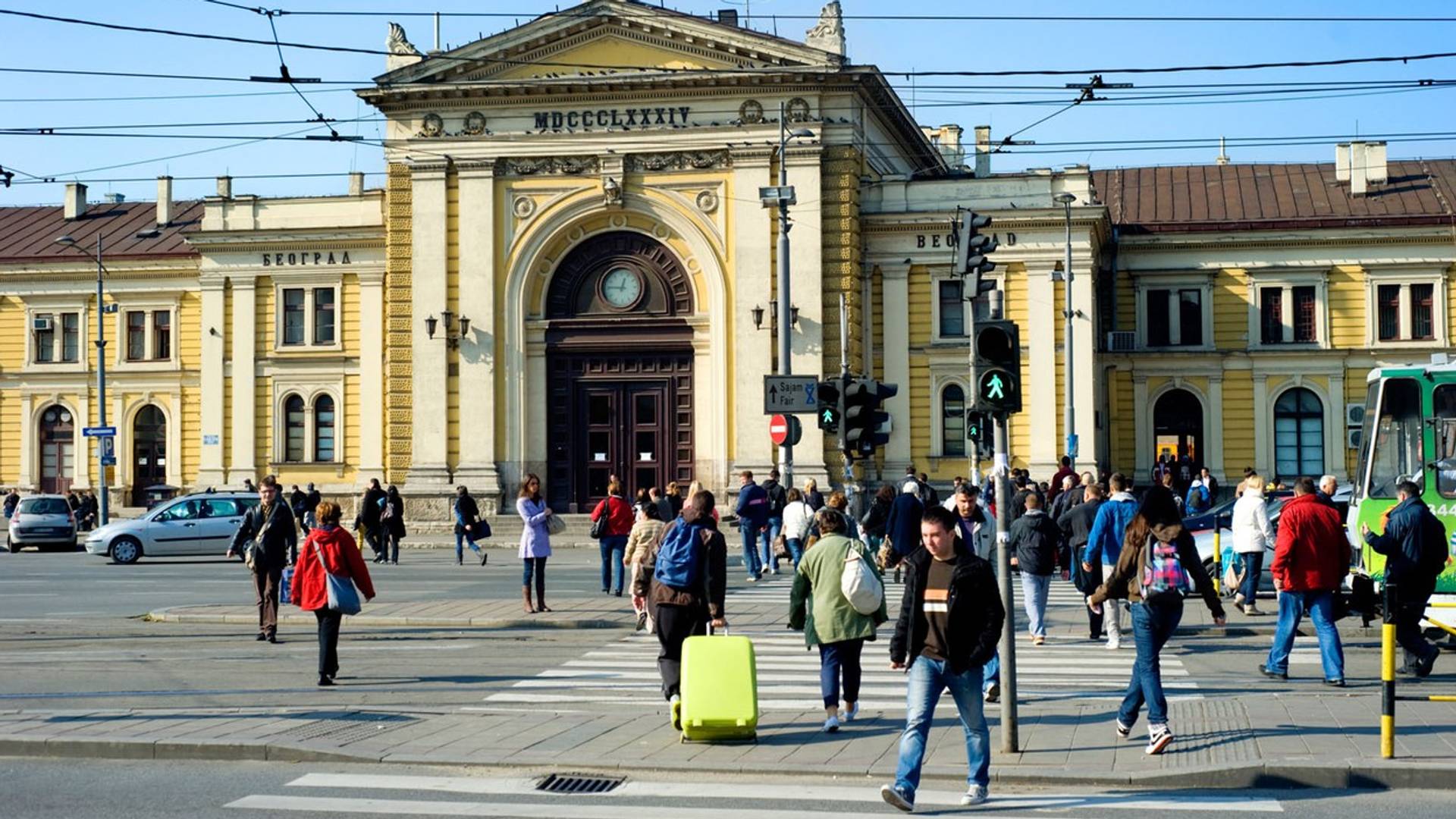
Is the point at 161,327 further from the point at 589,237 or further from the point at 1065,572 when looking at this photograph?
the point at 1065,572

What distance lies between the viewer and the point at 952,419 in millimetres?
47125

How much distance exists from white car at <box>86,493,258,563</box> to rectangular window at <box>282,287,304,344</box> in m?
13.9

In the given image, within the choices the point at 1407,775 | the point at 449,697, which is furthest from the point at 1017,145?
the point at 1407,775

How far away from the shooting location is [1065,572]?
30.2m

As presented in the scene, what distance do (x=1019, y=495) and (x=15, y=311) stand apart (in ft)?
132

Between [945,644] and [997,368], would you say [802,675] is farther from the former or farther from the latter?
[945,644]

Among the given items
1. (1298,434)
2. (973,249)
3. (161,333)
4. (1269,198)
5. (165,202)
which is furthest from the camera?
(165,202)

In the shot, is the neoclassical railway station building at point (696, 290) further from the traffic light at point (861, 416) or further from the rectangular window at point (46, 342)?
the traffic light at point (861, 416)

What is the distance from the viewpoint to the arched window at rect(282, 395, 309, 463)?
51.4 meters

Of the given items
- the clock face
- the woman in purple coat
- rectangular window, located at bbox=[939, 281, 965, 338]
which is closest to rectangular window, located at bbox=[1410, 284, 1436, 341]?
rectangular window, located at bbox=[939, 281, 965, 338]

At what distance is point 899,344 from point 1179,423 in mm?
10127

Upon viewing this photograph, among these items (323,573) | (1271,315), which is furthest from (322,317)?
(323,573)

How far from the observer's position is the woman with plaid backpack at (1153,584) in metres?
12.0

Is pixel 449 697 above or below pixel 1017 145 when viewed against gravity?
below
